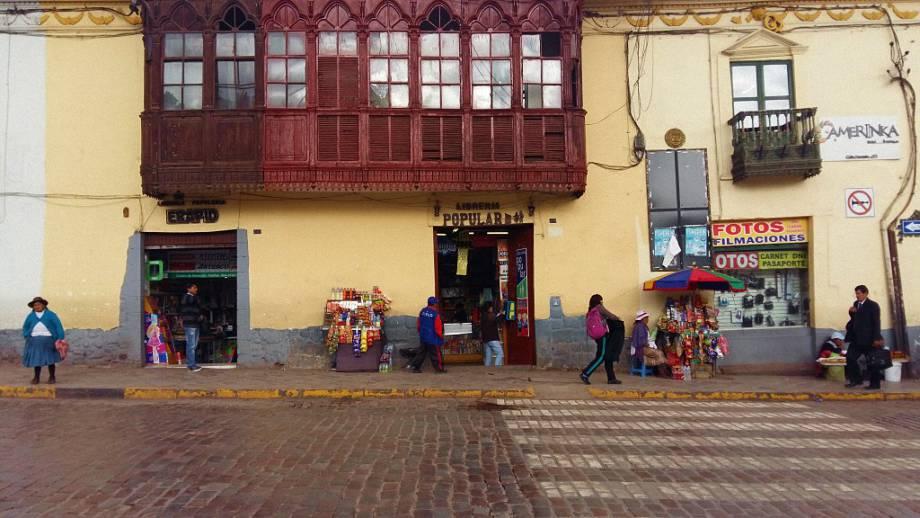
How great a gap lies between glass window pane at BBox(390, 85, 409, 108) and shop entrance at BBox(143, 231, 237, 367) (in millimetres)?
4553

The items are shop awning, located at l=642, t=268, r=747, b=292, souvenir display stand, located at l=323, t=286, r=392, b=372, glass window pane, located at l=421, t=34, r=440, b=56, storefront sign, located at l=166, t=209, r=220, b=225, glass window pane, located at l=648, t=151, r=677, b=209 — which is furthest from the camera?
glass window pane, located at l=648, t=151, r=677, b=209

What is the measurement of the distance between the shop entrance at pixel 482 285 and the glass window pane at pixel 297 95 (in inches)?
156

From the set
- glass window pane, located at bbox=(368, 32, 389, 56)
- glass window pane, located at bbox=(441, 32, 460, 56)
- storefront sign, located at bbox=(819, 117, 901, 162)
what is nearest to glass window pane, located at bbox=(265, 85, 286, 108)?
glass window pane, located at bbox=(368, 32, 389, 56)

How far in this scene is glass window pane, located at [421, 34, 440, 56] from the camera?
43.7 feet

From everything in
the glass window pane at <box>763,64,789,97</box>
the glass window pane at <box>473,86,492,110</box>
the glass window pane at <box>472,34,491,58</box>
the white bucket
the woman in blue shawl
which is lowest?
the white bucket

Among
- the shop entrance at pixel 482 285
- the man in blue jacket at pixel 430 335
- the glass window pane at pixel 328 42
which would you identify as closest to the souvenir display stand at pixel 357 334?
the man in blue jacket at pixel 430 335

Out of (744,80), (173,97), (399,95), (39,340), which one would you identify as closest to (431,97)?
(399,95)

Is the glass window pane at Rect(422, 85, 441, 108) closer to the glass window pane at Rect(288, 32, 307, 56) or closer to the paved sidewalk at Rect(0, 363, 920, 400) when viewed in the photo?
the glass window pane at Rect(288, 32, 307, 56)

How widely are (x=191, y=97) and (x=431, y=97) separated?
4.99 metres

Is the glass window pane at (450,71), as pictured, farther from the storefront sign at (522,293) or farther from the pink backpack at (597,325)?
the pink backpack at (597,325)

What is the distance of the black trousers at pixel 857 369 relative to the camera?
11.6 m

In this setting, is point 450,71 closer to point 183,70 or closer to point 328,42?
point 328,42

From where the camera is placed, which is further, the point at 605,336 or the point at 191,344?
the point at 191,344

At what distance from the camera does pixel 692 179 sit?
14.0 metres
